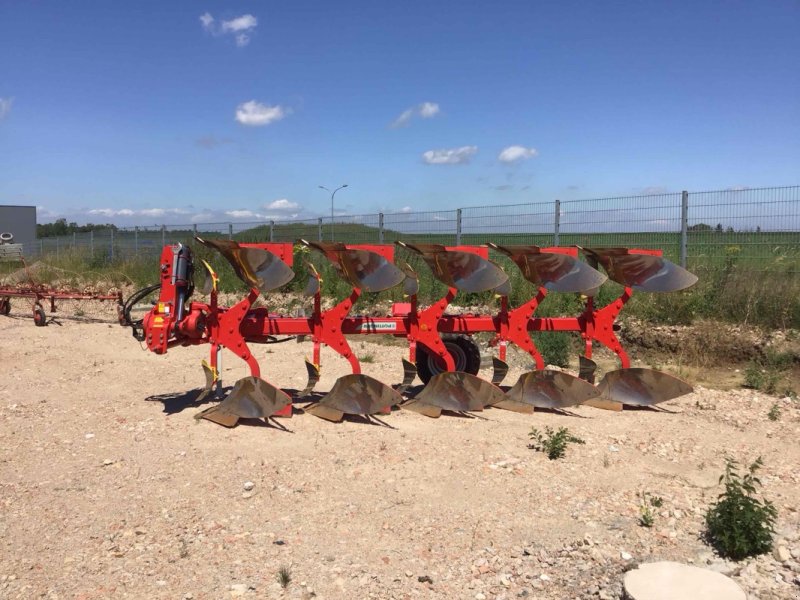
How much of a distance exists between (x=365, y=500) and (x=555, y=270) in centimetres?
312

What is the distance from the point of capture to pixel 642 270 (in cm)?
624

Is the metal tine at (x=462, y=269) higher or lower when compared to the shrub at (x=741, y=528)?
higher

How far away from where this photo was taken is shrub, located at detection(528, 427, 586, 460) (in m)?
4.63

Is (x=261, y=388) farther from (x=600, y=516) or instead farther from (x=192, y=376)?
(x=600, y=516)

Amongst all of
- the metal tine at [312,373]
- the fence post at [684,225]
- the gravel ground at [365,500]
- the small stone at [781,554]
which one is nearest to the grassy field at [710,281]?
the fence post at [684,225]

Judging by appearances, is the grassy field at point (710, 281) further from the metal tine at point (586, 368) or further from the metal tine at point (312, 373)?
the metal tine at point (586, 368)

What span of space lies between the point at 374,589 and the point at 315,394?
3.50 m

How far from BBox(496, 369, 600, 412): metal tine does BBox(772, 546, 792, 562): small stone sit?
2.74m

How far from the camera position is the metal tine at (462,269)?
5.83 m

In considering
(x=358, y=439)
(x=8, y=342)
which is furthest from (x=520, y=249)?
(x=8, y=342)

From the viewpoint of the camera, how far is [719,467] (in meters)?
4.55

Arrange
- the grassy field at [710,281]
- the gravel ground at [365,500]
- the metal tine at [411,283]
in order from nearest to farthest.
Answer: the gravel ground at [365,500]
the metal tine at [411,283]
the grassy field at [710,281]

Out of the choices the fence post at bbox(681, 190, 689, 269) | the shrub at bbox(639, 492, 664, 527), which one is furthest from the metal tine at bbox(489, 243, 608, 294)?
the fence post at bbox(681, 190, 689, 269)

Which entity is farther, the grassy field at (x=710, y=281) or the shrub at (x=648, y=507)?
the grassy field at (x=710, y=281)
